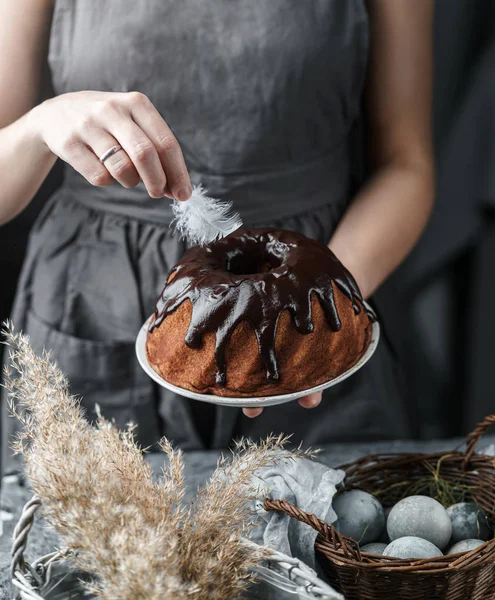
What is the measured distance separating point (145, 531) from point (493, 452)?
1.80 ft

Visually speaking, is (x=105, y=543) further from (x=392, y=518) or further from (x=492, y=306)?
(x=492, y=306)

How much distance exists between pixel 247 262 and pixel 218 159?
0.26 metres

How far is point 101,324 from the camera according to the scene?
3.83ft

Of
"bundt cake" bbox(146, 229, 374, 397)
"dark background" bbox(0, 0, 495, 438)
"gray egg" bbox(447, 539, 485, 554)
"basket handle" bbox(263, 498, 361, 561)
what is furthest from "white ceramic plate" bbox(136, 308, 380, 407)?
"dark background" bbox(0, 0, 495, 438)

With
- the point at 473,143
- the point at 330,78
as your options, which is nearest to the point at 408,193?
the point at 330,78

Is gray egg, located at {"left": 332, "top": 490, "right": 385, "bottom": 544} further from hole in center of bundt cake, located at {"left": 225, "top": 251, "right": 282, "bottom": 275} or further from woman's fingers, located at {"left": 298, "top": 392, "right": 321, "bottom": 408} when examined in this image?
hole in center of bundt cake, located at {"left": 225, "top": 251, "right": 282, "bottom": 275}

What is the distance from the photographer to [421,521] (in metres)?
0.78

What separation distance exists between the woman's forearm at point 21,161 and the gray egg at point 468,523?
65cm

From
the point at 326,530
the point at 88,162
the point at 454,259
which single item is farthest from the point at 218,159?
the point at 454,259

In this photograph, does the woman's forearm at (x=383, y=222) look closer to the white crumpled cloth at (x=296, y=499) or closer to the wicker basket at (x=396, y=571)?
the white crumpled cloth at (x=296, y=499)

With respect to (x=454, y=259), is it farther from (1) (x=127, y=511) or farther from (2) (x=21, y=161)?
(1) (x=127, y=511)

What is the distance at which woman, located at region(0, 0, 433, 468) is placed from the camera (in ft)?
3.39

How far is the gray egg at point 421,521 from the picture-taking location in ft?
2.55

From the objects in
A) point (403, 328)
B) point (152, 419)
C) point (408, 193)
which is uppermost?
point (408, 193)
